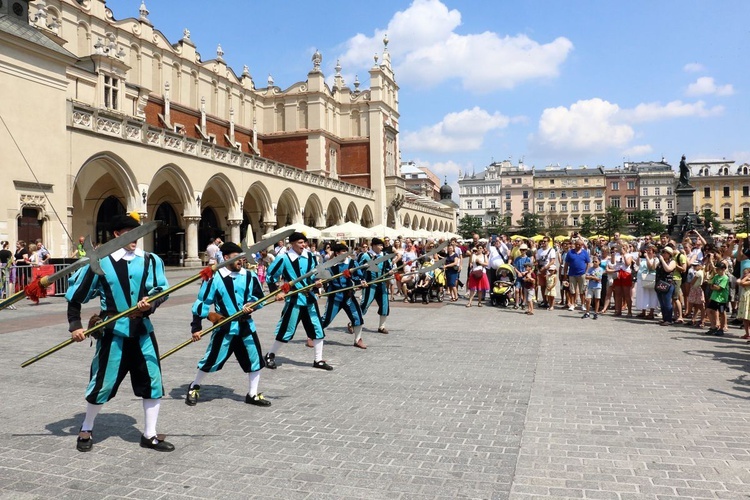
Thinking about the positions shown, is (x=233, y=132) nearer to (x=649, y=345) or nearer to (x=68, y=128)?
(x=68, y=128)

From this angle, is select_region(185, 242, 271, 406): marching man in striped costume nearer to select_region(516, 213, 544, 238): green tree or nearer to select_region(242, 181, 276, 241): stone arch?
select_region(242, 181, 276, 241): stone arch

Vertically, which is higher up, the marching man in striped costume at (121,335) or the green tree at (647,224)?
the green tree at (647,224)

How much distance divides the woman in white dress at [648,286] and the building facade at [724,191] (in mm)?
94361

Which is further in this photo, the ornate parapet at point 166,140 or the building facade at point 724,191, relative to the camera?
the building facade at point 724,191

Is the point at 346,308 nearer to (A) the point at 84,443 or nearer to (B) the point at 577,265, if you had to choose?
(A) the point at 84,443

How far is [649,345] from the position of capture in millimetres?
9758

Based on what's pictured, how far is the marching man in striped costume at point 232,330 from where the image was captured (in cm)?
604

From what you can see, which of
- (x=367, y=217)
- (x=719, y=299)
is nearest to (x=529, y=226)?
(x=367, y=217)

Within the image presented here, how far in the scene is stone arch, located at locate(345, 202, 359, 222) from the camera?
1802 inches

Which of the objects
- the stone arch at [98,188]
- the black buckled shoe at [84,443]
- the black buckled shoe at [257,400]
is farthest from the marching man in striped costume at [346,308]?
the stone arch at [98,188]

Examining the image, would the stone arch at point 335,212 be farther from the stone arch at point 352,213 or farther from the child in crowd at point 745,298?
the child in crowd at point 745,298

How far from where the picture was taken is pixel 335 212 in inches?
1752

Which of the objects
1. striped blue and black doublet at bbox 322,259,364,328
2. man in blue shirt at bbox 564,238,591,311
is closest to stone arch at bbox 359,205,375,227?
man in blue shirt at bbox 564,238,591,311

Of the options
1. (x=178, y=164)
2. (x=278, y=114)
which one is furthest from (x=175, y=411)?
(x=278, y=114)
